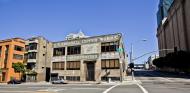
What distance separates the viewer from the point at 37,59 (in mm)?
66562

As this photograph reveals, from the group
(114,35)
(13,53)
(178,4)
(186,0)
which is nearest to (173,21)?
(178,4)

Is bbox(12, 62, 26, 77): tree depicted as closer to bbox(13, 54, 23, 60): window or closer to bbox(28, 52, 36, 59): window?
bbox(28, 52, 36, 59): window

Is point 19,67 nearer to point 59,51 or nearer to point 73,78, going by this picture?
point 59,51

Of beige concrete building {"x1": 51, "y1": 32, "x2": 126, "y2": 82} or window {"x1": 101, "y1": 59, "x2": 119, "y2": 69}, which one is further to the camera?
beige concrete building {"x1": 51, "y1": 32, "x2": 126, "y2": 82}

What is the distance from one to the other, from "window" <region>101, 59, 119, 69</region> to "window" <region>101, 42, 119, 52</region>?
2471mm

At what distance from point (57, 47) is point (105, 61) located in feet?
53.8

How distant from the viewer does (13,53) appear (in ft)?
237

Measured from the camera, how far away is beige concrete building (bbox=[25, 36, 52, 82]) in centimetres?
6644

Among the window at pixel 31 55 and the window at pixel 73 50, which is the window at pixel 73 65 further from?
the window at pixel 31 55

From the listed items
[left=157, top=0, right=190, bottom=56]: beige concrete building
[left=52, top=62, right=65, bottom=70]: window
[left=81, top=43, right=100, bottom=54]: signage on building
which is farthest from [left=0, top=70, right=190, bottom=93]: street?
[left=157, top=0, right=190, bottom=56]: beige concrete building

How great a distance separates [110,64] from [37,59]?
25.4 meters

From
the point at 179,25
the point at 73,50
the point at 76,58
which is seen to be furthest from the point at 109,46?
the point at 179,25

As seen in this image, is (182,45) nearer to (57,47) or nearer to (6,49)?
(57,47)

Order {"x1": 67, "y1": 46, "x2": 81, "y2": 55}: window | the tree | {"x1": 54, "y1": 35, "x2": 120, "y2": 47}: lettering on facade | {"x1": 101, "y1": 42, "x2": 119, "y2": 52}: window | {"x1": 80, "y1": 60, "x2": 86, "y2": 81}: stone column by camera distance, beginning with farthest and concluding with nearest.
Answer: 1. the tree
2. {"x1": 67, "y1": 46, "x2": 81, "y2": 55}: window
3. {"x1": 80, "y1": 60, "x2": 86, "y2": 81}: stone column
4. {"x1": 54, "y1": 35, "x2": 120, "y2": 47}: lettering on facade
5. {"x1": 101, "y1": 42, "x2": 119, "y2": 52}: window
